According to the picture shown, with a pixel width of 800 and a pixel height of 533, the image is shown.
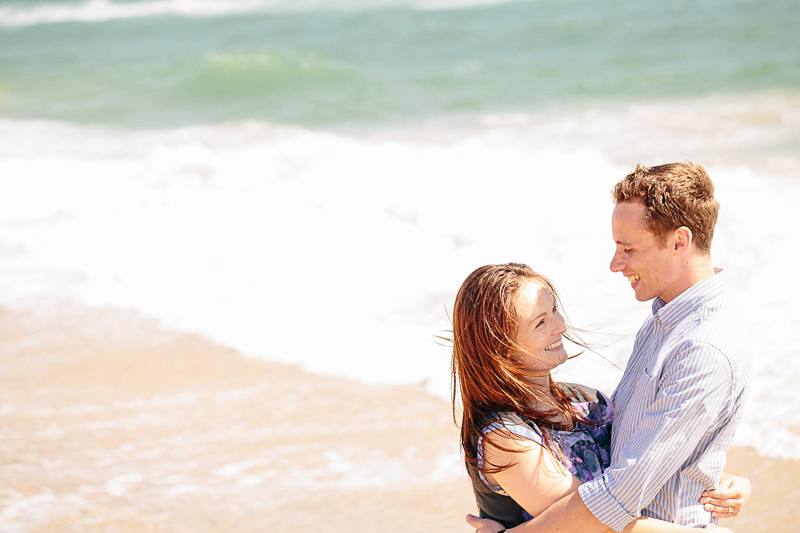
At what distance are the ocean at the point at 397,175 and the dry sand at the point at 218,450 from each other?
1.26ft

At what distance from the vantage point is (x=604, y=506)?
2.34 meters

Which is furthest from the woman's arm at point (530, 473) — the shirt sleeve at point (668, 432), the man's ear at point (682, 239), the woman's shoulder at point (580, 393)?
the man's ear at point (682, 239)

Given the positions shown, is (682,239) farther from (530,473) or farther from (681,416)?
(530,473)

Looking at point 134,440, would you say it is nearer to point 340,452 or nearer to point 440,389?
point 340,452

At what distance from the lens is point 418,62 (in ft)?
72.5

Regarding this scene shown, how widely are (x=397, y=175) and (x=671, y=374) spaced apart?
29.2 feet

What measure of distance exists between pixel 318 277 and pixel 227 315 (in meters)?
1.13

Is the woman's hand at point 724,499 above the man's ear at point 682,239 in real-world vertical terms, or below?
below

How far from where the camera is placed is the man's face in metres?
2.49

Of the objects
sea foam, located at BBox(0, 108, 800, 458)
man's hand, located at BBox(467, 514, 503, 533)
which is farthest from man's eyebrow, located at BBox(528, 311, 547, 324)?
sea foam, located at BBox(0, 108, 800, 458)

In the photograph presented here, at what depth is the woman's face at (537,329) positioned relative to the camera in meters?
2.55

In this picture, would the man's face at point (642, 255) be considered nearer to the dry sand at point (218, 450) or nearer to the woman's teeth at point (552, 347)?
the woman's teeth at point (552, 347)

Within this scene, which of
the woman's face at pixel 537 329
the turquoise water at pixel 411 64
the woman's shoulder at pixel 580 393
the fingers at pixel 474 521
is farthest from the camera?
the turquoise water at pixel 411 64

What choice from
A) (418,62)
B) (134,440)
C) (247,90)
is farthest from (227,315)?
(418,62)
